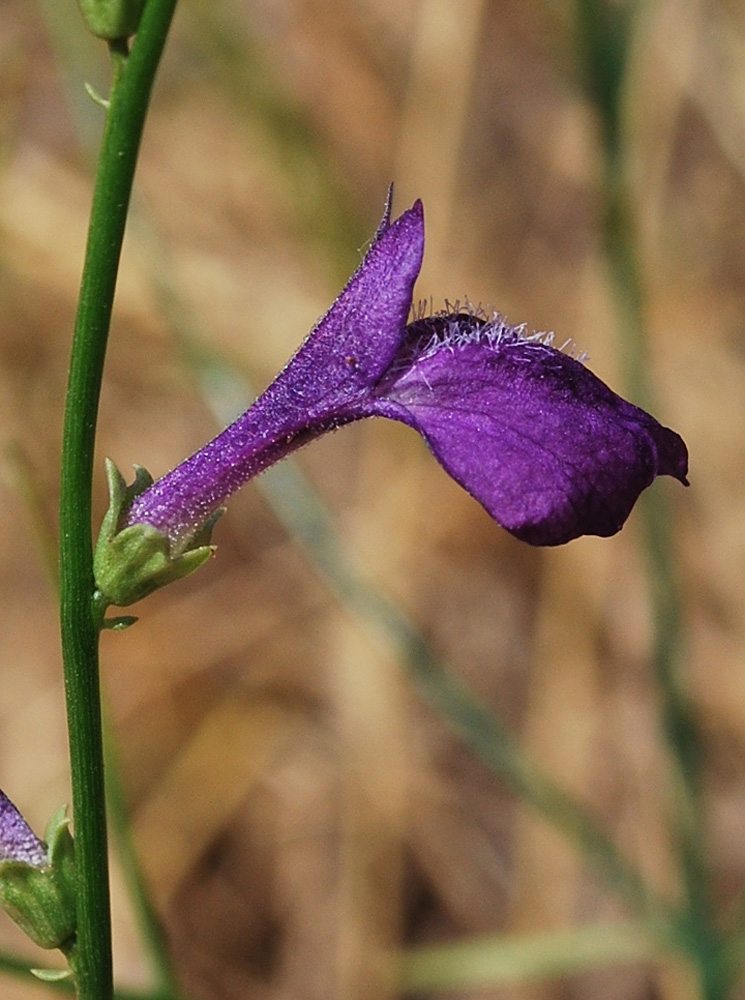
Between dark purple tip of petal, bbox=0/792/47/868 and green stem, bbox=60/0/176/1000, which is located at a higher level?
green stem, bbox=60/0/176/1000

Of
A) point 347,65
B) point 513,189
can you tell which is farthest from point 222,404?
point 347,65

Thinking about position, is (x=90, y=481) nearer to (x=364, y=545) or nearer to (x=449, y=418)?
(x=449, y=418)

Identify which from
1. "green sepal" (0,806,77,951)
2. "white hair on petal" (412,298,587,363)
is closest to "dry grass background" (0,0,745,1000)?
"white hair on petal" (412,298,587,363)

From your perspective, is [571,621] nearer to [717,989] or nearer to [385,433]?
[385,433]

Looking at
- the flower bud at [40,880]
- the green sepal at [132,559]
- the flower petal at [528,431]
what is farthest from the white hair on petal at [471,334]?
the flower bud at [40,880]

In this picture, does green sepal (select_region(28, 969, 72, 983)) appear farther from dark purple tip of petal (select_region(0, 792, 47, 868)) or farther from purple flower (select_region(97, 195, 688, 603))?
purple flower (select_region(97, 195, 688, 603))

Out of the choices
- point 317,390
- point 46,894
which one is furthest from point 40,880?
point 317,390

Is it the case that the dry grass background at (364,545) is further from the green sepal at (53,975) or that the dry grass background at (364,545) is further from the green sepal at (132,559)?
the green sepal at (53,975)
